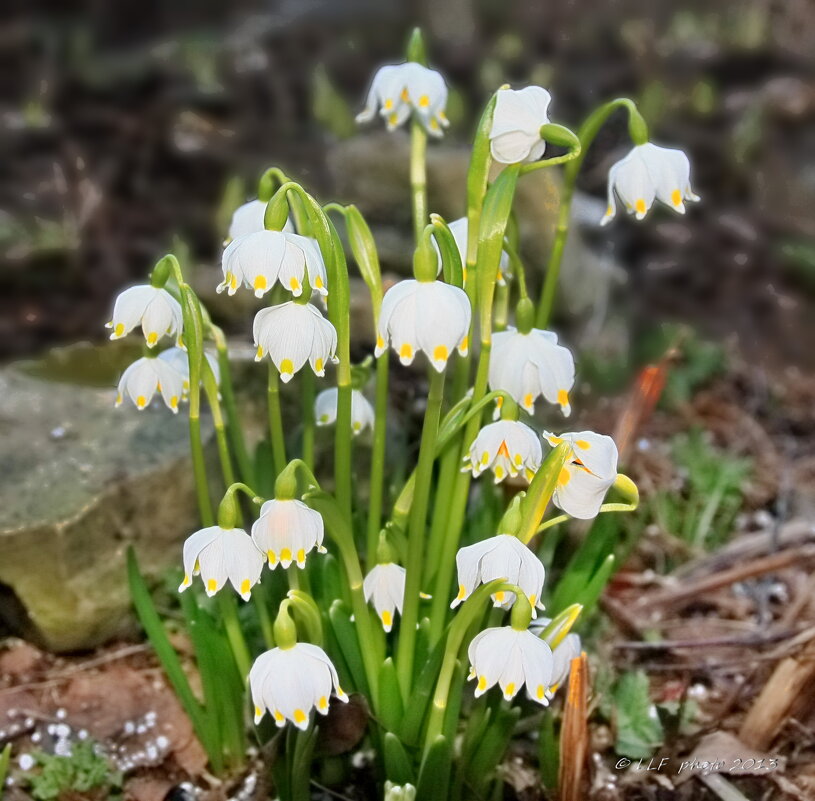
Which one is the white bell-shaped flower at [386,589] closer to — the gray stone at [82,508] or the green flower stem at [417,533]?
the green flower stem at [417,533]

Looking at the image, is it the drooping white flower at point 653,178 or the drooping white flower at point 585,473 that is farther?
the drooping white flower at point 653,178

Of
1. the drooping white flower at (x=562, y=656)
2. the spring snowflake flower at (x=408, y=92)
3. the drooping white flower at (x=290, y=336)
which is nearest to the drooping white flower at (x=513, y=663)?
the drooping white flower at (x=562, y=656)

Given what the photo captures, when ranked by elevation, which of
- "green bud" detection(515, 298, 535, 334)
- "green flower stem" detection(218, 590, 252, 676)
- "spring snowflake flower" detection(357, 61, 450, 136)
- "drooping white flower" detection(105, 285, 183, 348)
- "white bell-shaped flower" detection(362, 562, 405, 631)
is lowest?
"green flower stem" detection(218, 590, 252, 676)

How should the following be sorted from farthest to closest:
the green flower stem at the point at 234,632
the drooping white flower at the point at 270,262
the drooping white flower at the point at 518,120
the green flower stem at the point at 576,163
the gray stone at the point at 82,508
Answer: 1. the gray stone at the point at 82,508
2. the green flower stem at the point at 234,632
3. the green flower stem at the point at 576,163
4. the drooping white flower at the point at 518,120
5. the drooping white flower at the point at 270,262

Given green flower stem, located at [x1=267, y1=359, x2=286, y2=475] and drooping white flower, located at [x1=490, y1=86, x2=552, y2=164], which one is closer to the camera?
drooping white flower, located at [x1=490, y1=86, x2=552, y2=164]

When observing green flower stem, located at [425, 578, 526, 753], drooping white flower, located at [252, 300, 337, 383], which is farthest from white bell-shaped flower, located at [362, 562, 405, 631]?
drooping white flower, located at [252, 300, 337, 383]

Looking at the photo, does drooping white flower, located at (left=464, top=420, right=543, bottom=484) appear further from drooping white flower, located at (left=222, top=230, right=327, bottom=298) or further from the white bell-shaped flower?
drooping white flower, located at (left=222, top=230, right=327, bottom=298)

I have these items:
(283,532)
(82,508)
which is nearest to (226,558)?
(283,532)
